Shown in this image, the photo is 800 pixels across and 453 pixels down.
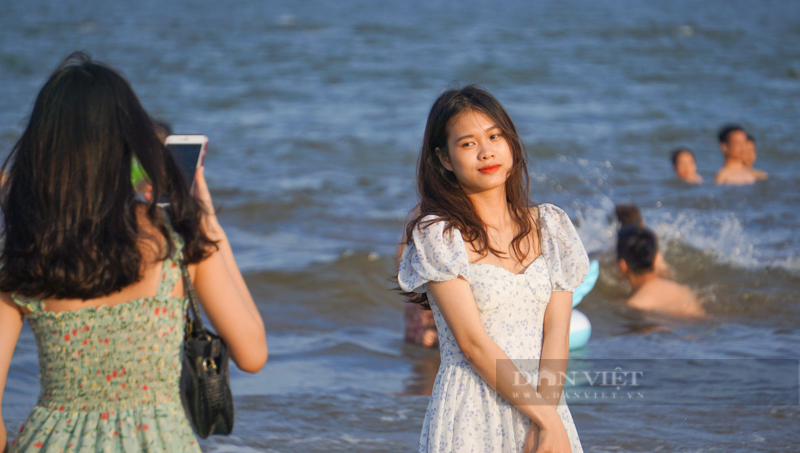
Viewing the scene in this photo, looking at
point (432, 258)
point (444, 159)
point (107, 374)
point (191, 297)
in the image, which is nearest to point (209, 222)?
point (191, 297)

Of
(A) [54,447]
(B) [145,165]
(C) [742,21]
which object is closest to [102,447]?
(A) [54,447]

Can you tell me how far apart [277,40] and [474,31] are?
7128 mm

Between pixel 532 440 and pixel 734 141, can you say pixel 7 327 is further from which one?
pixel 734 141

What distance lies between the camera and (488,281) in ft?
7.86

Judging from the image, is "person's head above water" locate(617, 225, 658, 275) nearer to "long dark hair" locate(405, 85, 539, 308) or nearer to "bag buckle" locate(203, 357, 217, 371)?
"long dark hair" locate(405, 85, 539, 308)

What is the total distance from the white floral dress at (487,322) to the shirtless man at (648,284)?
433cm

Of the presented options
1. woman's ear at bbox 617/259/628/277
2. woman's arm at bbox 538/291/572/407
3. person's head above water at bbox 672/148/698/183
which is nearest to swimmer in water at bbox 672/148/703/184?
person's head above water at bbox 672/148/698/183

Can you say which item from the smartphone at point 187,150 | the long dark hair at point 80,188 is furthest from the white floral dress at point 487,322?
the long dark hair at point 80,188

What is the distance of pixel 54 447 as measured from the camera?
1.88 m

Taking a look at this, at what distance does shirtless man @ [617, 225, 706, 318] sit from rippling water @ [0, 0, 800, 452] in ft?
0.71

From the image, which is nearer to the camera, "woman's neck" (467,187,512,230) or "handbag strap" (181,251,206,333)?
"handbag strap" (181,251,206,333)

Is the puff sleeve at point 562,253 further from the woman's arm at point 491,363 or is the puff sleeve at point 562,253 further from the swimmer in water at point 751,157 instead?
the swimmer in water at point 751,157

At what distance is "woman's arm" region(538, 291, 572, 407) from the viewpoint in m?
2.35

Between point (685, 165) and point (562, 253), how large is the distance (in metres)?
9.72
